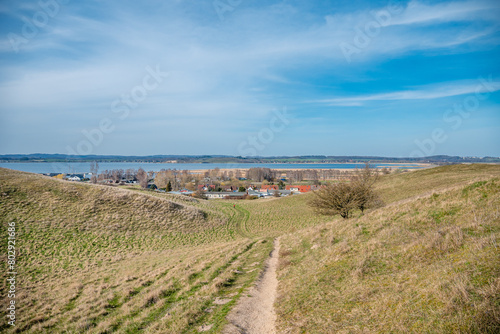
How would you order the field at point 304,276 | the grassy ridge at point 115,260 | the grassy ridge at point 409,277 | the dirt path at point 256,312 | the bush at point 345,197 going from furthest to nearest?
the bush at point 345,197 → the grassy ridge at point 115,260 → the dirt path at point 256,312 → the field at point 304,276 → the grassy ridge at point 409,277

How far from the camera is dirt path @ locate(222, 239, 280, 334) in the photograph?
24.4 feet

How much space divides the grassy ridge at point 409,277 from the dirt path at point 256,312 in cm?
40

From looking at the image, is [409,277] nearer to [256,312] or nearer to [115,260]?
[256,312]

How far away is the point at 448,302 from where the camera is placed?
5309 mm

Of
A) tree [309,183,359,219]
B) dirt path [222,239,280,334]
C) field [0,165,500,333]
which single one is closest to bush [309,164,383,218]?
tree [309,183,359,219]

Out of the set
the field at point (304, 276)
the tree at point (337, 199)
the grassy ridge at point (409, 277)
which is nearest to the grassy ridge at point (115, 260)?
the field at point (304, 276)

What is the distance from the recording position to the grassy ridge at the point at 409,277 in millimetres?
5285

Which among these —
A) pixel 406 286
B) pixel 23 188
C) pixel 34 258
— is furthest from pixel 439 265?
pixel 23 188

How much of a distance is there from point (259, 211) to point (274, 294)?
1675 inches

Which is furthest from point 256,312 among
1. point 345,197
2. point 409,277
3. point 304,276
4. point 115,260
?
point 115,260

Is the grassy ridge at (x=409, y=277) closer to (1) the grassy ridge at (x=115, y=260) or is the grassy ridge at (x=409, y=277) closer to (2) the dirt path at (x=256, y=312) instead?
(2) the dirt path at (x=256, y=312)

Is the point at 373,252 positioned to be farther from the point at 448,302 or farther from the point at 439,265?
the point at 448,302

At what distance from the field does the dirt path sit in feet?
1.10

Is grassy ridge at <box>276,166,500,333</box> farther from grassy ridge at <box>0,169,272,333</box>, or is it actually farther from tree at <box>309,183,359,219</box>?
tree at <box>309,183,359,219</box>
